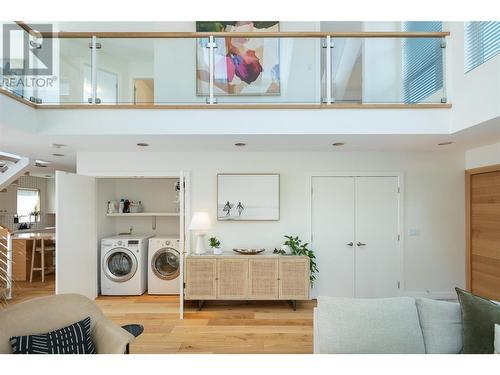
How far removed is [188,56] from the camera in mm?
3473

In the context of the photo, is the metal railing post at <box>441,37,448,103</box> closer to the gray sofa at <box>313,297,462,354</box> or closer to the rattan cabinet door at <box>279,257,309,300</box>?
the gray sofa at <box>313,297,462,354</box>

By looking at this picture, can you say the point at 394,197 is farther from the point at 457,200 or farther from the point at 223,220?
the point at 223,220

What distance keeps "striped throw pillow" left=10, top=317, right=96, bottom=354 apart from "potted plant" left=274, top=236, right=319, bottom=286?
8.83ft

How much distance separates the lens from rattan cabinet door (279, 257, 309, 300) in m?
3.93

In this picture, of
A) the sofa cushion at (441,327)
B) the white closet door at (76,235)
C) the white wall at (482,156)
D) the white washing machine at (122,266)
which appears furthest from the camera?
the white washing machine at (122,266)

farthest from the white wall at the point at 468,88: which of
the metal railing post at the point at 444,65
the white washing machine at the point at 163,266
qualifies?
the white washing machine at the point at 163,266

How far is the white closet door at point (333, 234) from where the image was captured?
4.36 metres

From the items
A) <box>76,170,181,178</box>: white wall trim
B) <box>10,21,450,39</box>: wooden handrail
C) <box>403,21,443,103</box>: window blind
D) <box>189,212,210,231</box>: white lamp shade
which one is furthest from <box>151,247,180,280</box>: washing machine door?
<box>403,21,443,103</box>: window blind

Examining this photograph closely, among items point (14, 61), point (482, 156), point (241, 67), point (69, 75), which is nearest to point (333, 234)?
point (482, 156)

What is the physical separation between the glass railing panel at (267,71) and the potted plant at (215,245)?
1986mm

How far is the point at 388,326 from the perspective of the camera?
6.27ft

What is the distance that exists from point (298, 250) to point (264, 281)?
66 cm

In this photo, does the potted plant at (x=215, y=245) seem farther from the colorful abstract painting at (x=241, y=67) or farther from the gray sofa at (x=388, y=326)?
the gray sofa at (x=388, y=326)

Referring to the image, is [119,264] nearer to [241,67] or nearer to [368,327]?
[241,67]
